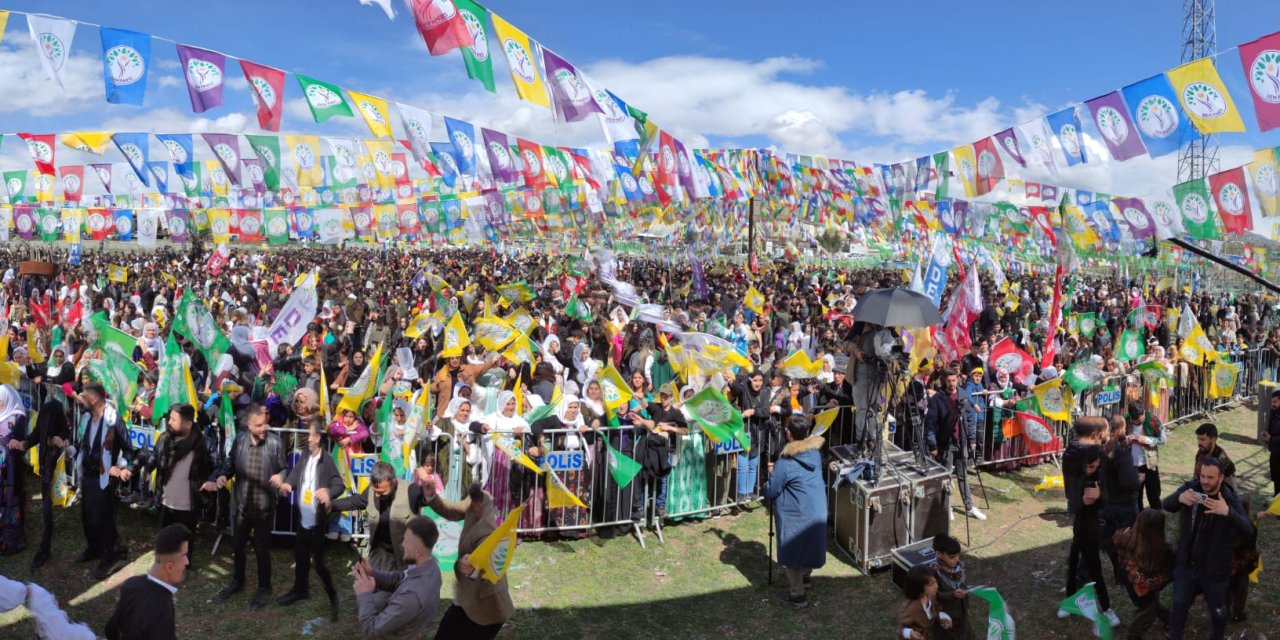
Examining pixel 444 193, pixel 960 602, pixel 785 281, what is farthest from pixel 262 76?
pixel 444 193

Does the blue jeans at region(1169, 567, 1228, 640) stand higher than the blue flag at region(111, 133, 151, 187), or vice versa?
the blue flag at region(111, 133, 151, 187)

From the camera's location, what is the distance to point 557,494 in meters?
7.38

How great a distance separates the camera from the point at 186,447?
20.8 feet

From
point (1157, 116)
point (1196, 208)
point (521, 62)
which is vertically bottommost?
point (1196, 208)

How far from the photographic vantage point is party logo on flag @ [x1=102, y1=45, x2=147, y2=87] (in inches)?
363

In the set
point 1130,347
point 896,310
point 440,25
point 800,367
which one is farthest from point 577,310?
point 1130,347

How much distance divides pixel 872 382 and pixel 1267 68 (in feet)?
19.0

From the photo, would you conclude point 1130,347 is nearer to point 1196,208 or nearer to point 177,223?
point 1196,208

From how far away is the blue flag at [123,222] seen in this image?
29906mm

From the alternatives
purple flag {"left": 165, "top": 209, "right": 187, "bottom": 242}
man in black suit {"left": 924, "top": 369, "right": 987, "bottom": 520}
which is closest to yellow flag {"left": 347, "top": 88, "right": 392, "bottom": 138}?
man in black suit {"left": 924, "top": 369, "right": 987, "bottom": 520}

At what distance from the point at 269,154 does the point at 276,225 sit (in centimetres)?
1452

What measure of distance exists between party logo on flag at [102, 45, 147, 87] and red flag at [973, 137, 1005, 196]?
45.1 ft

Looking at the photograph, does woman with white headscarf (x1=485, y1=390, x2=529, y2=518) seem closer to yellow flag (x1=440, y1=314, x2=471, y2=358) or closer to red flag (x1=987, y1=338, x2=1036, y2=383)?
yellow flag (x1=440, y1=314, x2=471, y2=358)

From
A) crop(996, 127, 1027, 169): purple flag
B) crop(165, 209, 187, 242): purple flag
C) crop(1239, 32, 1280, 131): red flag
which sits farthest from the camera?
crop(165, 209, 187, 242): purple flag
